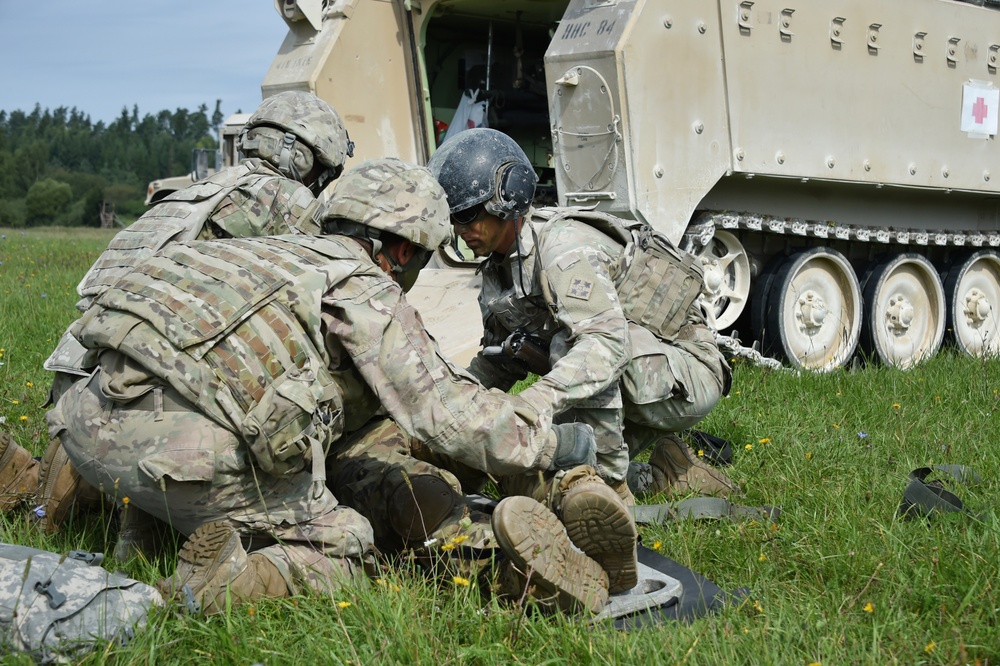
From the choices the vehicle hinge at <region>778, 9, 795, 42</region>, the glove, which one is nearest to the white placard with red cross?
the vehicle hinge at <region>778, 9, 795, 42</region>

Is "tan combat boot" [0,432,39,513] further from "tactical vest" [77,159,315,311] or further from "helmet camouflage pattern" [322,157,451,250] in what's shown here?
"helmet camouflage pattern" [322,157,451,250]

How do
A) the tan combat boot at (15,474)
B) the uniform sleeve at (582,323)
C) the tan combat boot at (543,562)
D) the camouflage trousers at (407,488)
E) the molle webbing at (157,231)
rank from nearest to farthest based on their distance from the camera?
the tan combat boot at (543,562)
the camouflage trousers at (407,488)
the uniform sleeve at (582,323)
the tan combat boot at (15,474)
the molle webbing at (157,231)

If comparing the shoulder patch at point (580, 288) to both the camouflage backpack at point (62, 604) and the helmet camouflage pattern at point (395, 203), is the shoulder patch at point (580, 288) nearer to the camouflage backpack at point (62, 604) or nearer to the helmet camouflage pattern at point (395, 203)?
the helmet camouflage pattern at point (395, 203)

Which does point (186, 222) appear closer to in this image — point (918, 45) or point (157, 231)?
point (157, 231)

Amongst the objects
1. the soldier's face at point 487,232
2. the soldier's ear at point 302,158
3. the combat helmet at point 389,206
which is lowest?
the soldier's face at point 487,232

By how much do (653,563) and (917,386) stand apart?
3.22m

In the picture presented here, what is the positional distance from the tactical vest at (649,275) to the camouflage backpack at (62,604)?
2092 millimetres

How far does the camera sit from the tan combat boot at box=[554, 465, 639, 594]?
320 cm

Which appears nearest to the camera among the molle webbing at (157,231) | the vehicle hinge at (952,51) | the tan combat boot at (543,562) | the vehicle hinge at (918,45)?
the tan combat boot at (543,562)

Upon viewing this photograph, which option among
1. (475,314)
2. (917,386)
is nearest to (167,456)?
(475,314)

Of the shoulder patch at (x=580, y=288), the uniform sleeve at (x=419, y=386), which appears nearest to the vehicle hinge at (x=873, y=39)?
the shoulder patch at (x=580, y=288)

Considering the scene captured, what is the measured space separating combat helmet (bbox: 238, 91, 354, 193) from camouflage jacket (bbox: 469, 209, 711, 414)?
1.32m

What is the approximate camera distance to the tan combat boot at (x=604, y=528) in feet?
10.5

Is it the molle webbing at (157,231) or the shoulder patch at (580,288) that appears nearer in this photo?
the shoulder patch at (580,288)
